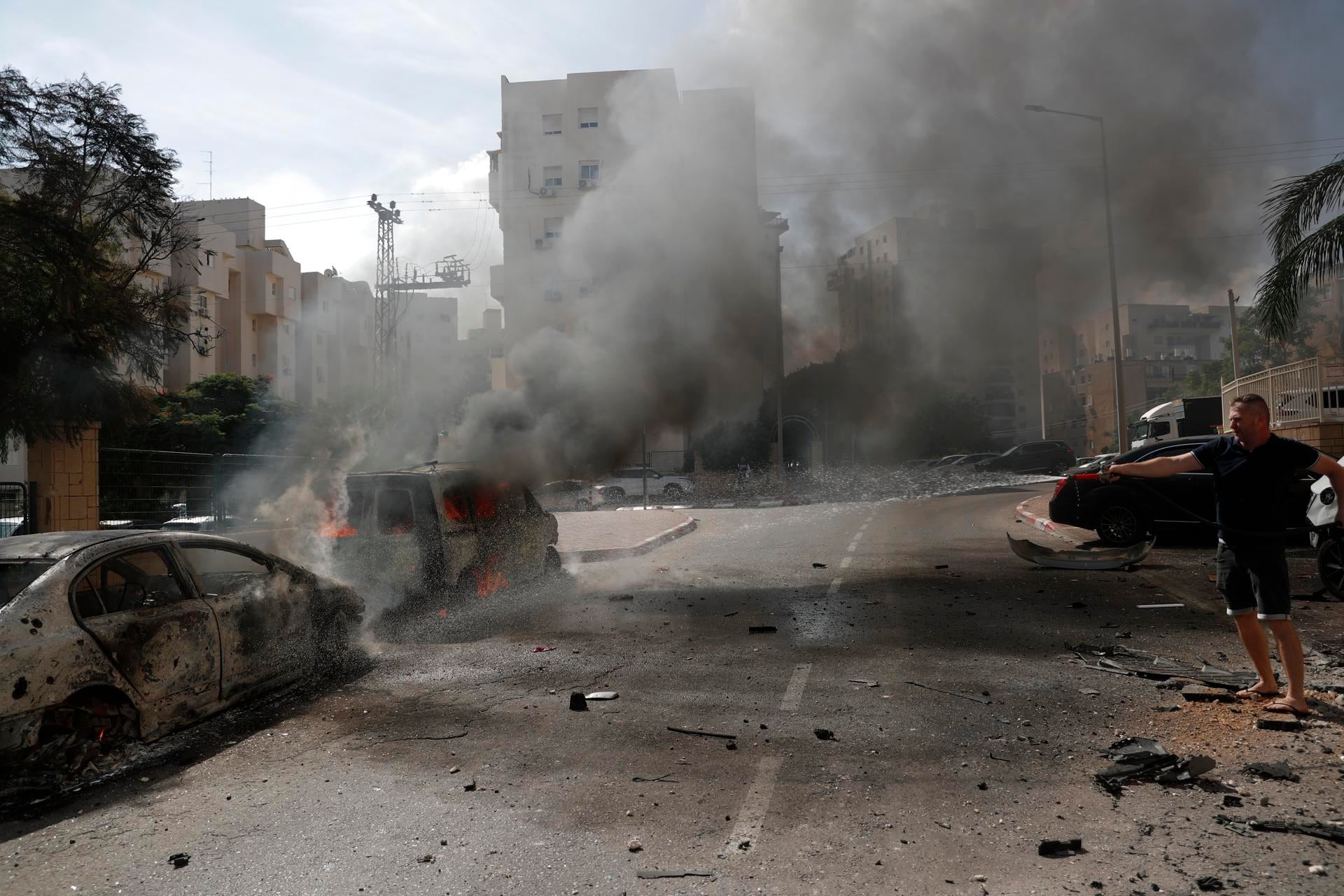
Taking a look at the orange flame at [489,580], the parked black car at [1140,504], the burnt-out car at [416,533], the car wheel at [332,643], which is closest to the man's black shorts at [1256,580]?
the car wheel at [332,643]

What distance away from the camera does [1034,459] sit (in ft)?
121

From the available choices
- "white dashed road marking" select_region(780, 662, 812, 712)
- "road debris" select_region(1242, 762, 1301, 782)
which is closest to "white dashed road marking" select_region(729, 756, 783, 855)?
"white dashed road marking" select_region(780, 662, 812, 712)

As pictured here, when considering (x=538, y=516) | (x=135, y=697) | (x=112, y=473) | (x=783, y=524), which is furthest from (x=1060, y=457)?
(x=135, y=697)

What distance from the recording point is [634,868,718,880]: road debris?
3.10 meters

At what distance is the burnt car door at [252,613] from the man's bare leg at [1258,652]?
5417mm

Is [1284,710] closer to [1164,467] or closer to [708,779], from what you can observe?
[1164,467]

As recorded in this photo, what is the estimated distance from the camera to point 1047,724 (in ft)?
15.3

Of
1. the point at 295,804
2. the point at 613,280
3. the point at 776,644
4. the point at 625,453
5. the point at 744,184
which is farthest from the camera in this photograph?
the point at 744,184

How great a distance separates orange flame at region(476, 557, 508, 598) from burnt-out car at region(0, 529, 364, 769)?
9.39 ft

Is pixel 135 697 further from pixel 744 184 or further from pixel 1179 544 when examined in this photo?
pixel 744 184

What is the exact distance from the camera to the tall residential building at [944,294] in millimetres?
20391

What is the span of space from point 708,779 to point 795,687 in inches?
65.2

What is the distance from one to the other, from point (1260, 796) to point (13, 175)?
43.2ft

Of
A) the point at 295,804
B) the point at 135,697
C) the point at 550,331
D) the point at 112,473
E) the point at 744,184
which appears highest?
the point at 744,184
